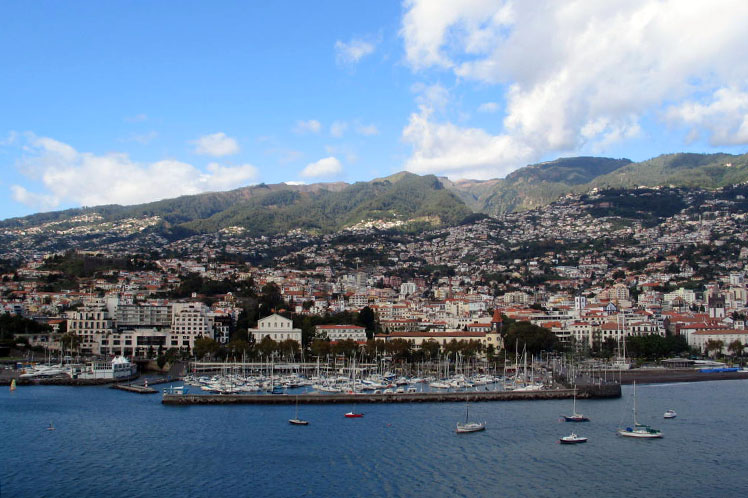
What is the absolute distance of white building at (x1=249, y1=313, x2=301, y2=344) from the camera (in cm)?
7494

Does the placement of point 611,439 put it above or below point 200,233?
below

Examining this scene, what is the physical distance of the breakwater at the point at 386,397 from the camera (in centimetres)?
4631

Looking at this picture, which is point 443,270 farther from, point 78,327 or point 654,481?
point 654,481

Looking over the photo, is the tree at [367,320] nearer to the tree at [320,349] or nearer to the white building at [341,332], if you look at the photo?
the white building at [341,332]

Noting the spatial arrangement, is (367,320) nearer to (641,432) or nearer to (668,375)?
(668,375)

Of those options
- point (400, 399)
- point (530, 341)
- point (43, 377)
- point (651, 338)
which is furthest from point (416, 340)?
point (43, 377)

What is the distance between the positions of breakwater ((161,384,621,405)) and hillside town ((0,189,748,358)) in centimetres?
1802

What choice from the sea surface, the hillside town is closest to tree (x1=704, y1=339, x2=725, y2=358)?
the hillside town

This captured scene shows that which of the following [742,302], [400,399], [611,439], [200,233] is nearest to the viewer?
[611,439]

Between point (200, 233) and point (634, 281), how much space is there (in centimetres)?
10843

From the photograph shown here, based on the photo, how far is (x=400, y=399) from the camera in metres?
47.9

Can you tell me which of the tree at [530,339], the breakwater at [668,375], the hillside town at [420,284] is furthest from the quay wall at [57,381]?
the breakwater at [668,375]

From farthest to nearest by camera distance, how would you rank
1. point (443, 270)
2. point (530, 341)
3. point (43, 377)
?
point (443, 270)
point (530, 341)
point (43, 377)

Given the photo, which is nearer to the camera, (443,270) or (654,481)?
(654,481)
